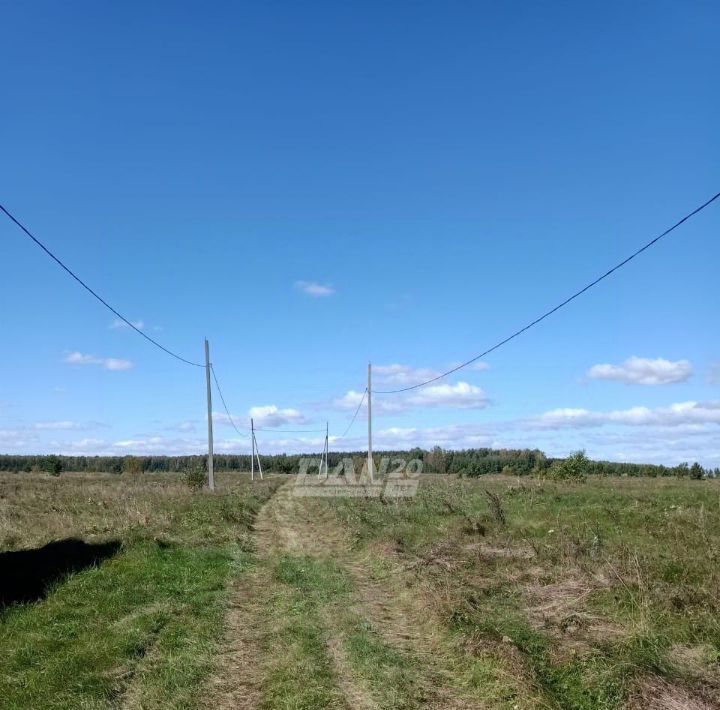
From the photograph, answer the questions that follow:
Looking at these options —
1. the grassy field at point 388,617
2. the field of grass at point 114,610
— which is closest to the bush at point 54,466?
the field of grass at point 114,610

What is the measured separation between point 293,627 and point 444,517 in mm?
9465

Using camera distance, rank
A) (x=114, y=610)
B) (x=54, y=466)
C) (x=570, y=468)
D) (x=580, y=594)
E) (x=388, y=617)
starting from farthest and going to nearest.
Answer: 1. (x=54, y=466)
2. (x=570, y=468)
3. (x=114, y=610)
4. (x=388, y=617)
5. (x=580, y=594)

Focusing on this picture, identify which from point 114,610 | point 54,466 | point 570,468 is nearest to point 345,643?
point 114,610

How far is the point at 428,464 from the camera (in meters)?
105

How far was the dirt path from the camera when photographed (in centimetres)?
609

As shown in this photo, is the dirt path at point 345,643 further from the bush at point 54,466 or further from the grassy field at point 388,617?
the bush at point 54,466

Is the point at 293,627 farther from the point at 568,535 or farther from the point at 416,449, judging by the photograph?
the point at 416,449

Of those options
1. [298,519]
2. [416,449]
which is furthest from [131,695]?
[416,449]

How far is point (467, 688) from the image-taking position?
623cm

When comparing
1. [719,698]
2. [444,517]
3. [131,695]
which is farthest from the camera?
[444,517]

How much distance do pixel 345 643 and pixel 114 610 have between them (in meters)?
3.76

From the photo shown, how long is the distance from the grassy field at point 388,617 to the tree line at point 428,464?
98.3 ft

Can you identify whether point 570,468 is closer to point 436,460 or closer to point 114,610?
point 114,610

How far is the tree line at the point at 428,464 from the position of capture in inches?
2781
